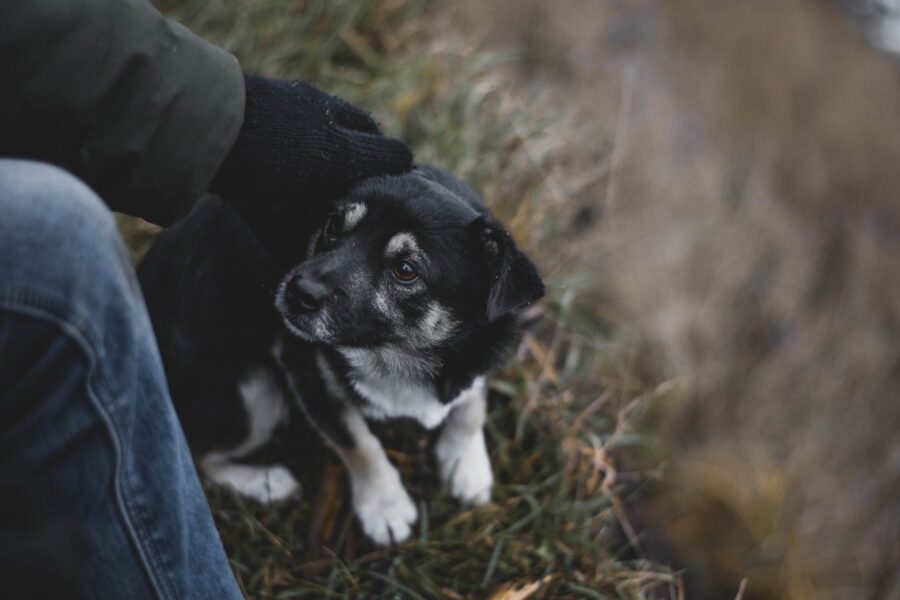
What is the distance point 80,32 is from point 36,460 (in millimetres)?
1136

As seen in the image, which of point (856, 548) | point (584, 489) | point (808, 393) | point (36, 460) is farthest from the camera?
point (808, 393)

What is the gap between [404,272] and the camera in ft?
8.51

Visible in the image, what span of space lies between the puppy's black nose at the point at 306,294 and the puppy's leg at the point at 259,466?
1.86ft

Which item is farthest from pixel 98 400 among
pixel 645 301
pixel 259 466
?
pixel 645 301

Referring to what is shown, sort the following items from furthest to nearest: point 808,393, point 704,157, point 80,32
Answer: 1. point 704,157
2. point 808,393
3. point 80,32

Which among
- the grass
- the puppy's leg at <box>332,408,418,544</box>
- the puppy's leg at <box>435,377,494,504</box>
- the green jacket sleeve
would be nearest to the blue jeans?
the green jacket sleeve

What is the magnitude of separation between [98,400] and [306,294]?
38.0 inches

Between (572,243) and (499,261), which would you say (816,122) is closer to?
(572,243)

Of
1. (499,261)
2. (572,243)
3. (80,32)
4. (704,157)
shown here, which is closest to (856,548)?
(572,243)

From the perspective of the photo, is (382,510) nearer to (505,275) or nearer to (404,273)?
(404,273)

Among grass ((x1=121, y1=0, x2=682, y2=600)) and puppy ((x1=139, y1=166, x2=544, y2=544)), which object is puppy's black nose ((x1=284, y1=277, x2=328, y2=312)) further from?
grass ((x1=121, y1=0, x2=682, y2=600))

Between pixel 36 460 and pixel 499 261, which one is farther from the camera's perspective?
pixel 499 261

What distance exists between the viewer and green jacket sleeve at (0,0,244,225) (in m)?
1.97

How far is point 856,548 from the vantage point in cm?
500
